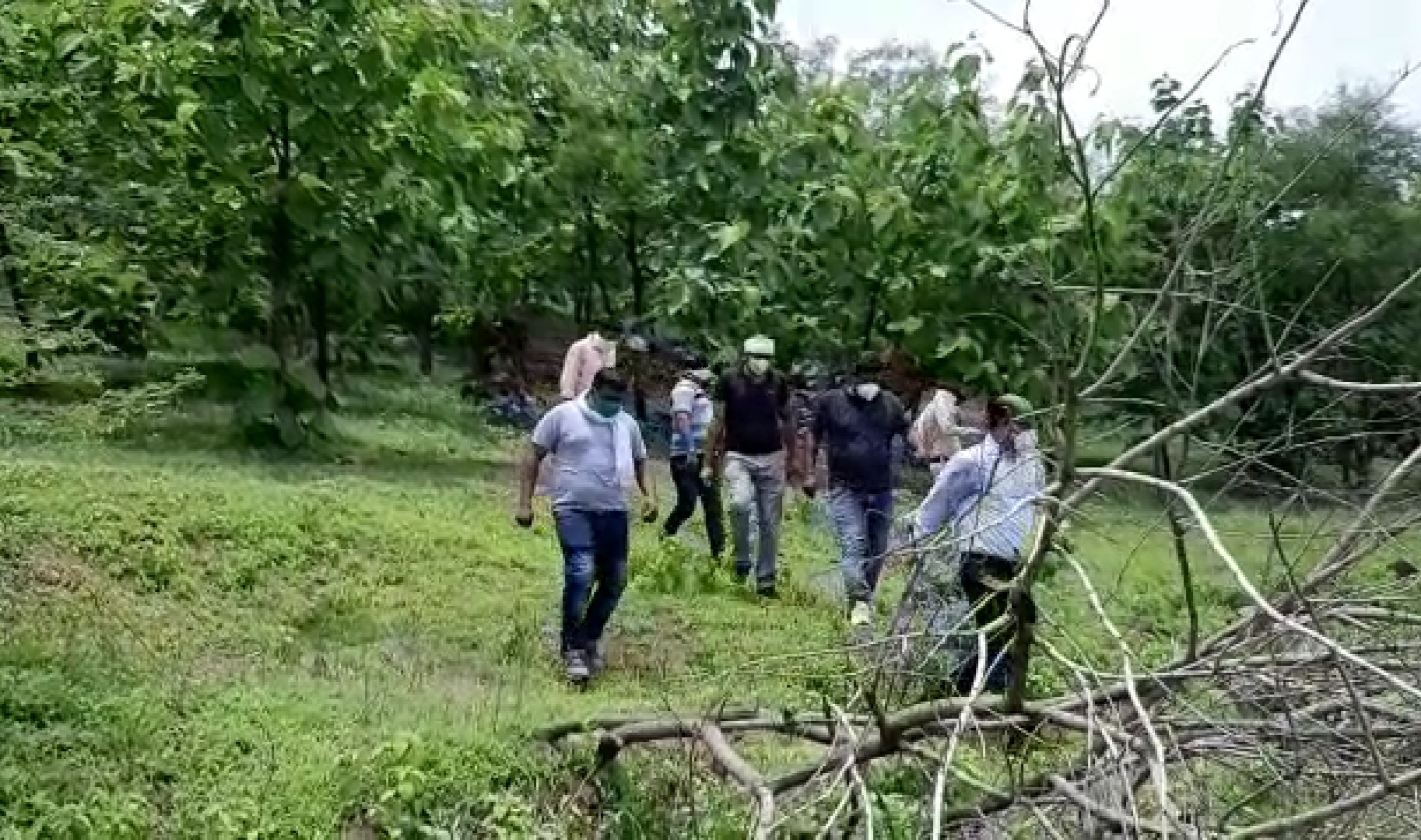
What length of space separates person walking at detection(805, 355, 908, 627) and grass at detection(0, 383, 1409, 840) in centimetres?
39

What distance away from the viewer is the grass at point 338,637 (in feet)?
19.6

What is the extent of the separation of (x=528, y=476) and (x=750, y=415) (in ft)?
7.66

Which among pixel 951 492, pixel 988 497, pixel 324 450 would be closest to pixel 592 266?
pixel 324 450

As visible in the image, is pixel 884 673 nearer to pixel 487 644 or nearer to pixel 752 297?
pixel 487 644

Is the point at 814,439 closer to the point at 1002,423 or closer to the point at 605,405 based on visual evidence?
the point at 605,405

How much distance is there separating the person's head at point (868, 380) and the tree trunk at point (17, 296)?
155 inches

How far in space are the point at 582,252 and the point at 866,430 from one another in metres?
10.4

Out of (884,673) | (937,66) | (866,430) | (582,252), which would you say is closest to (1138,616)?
(866,430)

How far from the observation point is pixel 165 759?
6156 mm

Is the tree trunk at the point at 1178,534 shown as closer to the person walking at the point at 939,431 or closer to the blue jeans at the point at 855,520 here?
the blue jeans at the point at 855,520

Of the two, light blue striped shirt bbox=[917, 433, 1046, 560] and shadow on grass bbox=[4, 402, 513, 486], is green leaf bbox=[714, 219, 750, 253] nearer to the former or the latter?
shadow on grass bbox=[4, 402, 513, 486]

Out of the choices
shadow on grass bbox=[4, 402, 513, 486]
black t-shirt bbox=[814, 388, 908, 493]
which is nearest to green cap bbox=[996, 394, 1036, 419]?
black t-shirt bbox=[814, 388, 908, 493]

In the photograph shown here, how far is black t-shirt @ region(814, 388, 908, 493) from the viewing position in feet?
29.8

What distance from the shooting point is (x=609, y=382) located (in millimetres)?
7773
